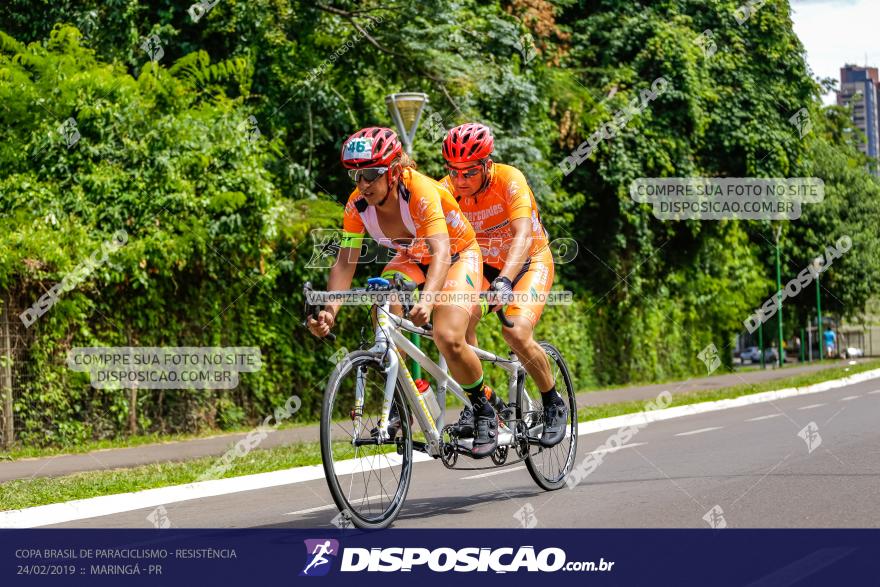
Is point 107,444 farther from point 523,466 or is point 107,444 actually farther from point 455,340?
point 455,340

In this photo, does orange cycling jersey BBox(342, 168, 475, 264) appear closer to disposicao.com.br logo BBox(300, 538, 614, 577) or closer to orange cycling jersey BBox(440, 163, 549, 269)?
orange cycling jersey BBox(440, 163, 549, 269)

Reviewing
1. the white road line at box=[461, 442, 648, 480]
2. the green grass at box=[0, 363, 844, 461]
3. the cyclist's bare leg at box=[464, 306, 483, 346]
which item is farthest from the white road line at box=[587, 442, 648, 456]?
the cyclist's bare leg at box=[464, 306, 483, 346]

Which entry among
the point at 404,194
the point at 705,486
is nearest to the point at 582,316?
the point at 705,486

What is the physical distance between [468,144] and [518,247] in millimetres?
770

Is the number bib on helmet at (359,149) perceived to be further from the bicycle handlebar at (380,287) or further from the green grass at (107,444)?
the green grass at (107,444)

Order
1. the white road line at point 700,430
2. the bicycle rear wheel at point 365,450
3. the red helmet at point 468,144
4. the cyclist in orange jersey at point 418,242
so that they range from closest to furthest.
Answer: the bicycle rear wheel at point 365,450
the cyclist in orange jersey at point 418,242
the red helmet at point 468,144
the white road line at point 700,430

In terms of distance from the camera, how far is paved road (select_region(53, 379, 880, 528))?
23.1 ft

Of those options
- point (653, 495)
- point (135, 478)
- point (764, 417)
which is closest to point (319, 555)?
point (653, 495)

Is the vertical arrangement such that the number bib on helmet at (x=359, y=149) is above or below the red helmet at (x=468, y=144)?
below

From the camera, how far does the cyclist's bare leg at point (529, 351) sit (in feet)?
26.6

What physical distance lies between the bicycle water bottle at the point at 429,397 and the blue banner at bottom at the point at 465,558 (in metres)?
0.83

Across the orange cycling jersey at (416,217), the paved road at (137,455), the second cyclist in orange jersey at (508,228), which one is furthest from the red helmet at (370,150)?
the paved road at (137,455)

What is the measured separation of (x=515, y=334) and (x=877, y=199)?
4370cm

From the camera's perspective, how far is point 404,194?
7000mm
